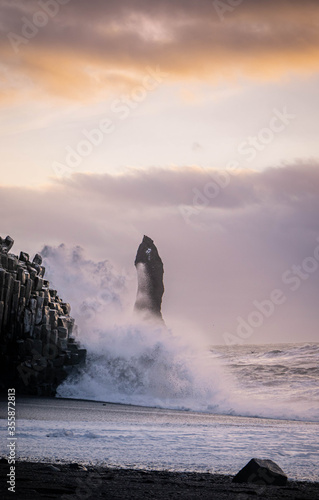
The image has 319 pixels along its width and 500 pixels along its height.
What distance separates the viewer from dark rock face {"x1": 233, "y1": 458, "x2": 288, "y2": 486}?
786cm

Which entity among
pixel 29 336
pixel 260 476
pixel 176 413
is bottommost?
pixel 260 476

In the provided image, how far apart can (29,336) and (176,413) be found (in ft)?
24.5

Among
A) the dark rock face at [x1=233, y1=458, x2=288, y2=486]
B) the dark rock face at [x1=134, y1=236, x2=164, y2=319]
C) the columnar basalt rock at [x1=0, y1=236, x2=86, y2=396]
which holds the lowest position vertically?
the dark rock face at [x1=233, y1=458, x2=288, y2=486]

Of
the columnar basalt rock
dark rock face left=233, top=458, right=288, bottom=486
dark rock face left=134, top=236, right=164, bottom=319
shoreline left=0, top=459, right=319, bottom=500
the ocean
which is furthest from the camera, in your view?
dark rock face left=134, top=236, right=164, bottom=319

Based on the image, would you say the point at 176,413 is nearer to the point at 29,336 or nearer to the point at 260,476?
the point at 29,336

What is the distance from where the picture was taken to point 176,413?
65.1 ft

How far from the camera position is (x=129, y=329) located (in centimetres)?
2878

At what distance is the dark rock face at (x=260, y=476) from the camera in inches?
310

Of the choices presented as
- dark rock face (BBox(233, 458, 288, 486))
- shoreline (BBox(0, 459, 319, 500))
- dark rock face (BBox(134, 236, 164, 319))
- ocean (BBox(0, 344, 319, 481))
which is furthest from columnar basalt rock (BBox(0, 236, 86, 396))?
dark rock face (BBox(233, 458, 288, 486))

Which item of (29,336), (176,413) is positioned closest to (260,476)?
(176,413)

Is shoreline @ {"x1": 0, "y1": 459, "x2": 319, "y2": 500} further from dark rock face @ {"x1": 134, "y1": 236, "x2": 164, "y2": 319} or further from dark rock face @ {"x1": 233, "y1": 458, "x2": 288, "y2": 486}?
dark rock face @ {"x1": 134, "y1": 236, "x2": 164, "y2": 319}

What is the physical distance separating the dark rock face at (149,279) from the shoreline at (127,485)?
106 ft

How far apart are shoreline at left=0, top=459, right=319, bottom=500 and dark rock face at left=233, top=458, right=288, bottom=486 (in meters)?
0.14

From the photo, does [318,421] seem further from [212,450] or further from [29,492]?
[29,492]
